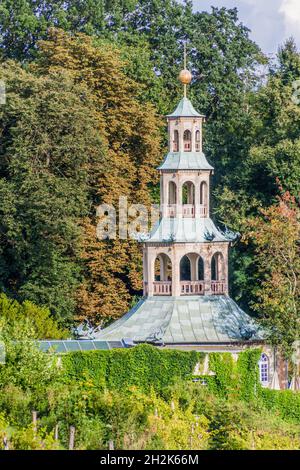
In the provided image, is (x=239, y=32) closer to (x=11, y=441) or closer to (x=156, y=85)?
(x=156, y=85)

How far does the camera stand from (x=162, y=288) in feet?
220

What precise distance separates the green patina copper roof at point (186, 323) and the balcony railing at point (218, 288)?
0.85ft

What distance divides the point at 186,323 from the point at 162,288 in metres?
2.02

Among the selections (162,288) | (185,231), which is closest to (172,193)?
(185,231)

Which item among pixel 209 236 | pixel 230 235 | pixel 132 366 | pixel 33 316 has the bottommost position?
pixel 132 366

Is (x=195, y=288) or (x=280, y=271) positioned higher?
(x=280, y=271)

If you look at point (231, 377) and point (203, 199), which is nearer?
point (231, 377)

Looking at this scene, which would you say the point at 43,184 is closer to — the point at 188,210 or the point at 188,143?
the point at 188,143

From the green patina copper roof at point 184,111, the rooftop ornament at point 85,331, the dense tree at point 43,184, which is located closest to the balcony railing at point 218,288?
the rooftop ornament at point 85,331

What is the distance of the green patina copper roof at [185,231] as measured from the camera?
66.6 meters

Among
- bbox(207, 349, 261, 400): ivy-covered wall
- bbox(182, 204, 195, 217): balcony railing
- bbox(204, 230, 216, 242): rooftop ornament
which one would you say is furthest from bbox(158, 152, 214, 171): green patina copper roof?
bbox(207, 349, 261, 400): ivy-covered wall

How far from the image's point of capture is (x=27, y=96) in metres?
73.9

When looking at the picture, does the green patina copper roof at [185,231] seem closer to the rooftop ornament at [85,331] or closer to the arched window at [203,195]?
the arched window at [203,195]

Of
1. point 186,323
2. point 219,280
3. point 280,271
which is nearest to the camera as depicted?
point 280,271
